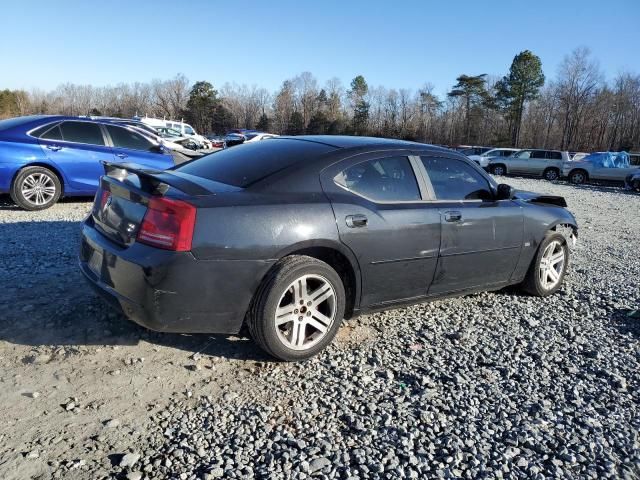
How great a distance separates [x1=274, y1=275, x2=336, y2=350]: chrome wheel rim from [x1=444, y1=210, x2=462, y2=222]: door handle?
48.1 inches

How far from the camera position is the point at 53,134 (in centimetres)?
800

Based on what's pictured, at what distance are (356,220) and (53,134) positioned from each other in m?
6.51

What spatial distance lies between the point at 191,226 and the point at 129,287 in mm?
541

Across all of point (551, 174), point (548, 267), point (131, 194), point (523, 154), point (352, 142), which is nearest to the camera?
point (131, 194)

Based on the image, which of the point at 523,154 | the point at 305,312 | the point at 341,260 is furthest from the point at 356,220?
the point at 523,154

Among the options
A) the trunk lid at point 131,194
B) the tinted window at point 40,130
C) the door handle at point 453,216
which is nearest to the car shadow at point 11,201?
the tinted window at point 40,130

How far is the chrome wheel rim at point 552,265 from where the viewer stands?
5078mm

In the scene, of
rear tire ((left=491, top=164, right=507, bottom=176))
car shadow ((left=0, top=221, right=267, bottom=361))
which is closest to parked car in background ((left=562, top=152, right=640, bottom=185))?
rear tire ((left=491, top=164, right=507, bottom=176))

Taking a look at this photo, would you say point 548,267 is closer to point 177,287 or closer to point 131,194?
point 177,287

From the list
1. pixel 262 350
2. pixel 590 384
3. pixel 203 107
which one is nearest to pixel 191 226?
pixel 262 350

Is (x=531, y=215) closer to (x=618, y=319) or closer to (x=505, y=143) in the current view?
(x=618, y=319)

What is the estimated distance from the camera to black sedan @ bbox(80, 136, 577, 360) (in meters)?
3.03

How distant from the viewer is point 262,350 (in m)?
3.50

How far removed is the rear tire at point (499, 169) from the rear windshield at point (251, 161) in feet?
86.7
